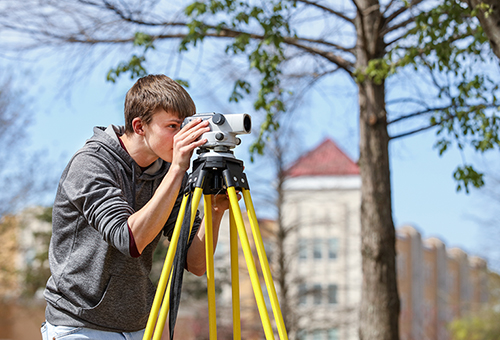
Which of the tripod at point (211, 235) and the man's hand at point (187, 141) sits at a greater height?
the man's hand at point (187, 141)

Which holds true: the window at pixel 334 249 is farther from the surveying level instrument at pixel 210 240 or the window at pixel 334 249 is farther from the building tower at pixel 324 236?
the surveying level instrument at pixel 210 240

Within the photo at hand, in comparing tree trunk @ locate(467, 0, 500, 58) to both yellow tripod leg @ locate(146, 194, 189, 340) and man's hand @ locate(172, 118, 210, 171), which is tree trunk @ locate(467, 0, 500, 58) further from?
yellow tripod leg @ locate(146, 194, 189, 340)

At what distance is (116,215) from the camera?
169cm

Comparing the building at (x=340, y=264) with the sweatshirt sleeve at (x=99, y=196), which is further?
the building at (x=340, y=264)

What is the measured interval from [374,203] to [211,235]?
3.60 meters

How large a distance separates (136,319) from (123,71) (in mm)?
3553

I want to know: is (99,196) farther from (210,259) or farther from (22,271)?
(22,271)

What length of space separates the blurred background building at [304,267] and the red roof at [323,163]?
0.03 meters

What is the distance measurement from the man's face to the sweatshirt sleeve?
17 cm

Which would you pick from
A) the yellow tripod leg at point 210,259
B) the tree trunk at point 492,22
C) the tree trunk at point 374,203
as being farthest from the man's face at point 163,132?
the tree trunk at point 374,203

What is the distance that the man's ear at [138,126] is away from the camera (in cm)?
191

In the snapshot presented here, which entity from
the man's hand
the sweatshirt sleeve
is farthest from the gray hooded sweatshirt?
the man's hand

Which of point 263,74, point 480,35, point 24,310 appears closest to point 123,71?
point 263,74

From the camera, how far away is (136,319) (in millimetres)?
1913
